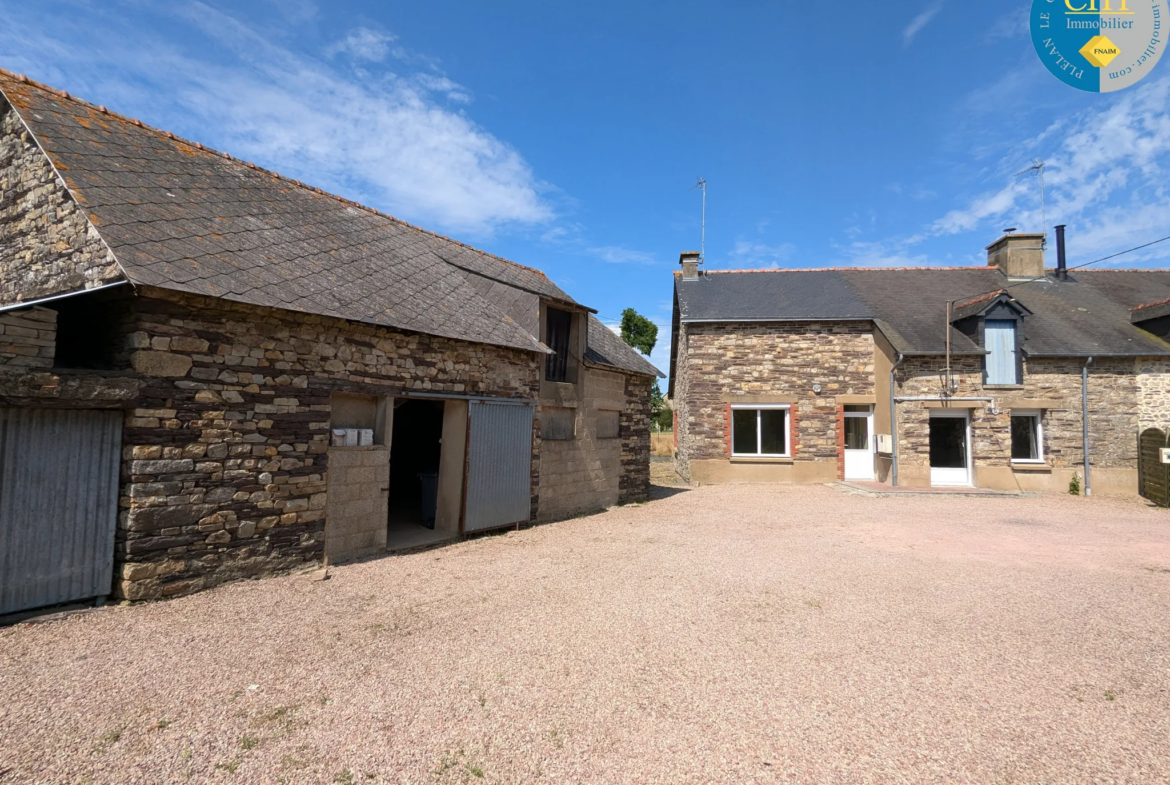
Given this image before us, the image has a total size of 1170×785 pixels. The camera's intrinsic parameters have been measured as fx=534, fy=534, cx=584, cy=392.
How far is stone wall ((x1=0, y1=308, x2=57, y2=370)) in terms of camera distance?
4355 millimetres

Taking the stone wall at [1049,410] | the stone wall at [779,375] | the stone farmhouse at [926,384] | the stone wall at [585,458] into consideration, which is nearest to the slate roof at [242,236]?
the stone wall at [585,458]

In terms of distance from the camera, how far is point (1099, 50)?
358 inches

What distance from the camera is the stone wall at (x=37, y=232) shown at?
503 cm

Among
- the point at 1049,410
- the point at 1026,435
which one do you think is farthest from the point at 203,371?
the point at 1049,410

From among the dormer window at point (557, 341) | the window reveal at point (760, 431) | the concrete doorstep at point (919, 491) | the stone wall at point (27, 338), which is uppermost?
the dormer window at point (557, 341)

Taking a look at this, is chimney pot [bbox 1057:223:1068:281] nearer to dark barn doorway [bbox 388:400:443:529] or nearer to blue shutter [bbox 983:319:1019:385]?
blue shutter [bbox 983:319:1019:385]

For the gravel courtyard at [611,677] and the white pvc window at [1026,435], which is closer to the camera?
the gravel courtyard at [611,677]

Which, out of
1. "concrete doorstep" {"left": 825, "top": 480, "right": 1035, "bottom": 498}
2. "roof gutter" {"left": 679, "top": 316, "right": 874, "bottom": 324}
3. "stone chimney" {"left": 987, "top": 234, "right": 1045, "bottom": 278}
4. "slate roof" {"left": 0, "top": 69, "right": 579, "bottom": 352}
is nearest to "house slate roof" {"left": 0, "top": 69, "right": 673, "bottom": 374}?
"slate roof" {"left": 0, "top": 69, "right": 579, "bottom": 352}

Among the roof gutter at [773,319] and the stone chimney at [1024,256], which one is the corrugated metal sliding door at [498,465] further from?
the stone chimney at [1024,256]

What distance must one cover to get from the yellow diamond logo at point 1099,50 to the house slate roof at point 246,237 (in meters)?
9.96

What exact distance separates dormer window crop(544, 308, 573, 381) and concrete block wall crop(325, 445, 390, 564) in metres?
3.91

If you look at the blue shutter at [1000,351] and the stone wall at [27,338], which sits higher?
the blue shutter at [1000,351]

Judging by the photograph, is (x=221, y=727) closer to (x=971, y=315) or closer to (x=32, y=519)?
(x=32, y=519)

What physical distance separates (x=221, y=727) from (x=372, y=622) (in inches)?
67.4
